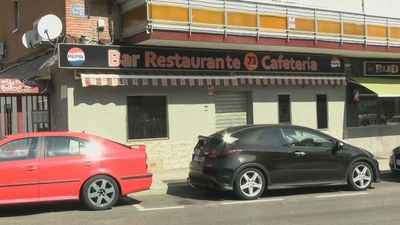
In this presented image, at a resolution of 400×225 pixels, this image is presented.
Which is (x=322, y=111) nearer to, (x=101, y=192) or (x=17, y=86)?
(x=17, y=86)

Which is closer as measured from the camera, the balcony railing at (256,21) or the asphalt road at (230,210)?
the asphalt road at (230,210)

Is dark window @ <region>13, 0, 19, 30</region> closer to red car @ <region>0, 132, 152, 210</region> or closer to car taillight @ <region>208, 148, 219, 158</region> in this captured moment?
red car @ <region>0, 132, 152, 210</region>

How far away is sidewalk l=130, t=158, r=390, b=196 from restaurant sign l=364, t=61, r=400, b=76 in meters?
4.61

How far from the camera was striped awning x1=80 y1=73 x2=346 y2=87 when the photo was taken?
14.1 m

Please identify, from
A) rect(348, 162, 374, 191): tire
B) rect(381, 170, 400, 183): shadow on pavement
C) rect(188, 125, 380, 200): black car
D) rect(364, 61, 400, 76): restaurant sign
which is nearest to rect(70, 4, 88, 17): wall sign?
rect(188, 125, 380, 200): black car

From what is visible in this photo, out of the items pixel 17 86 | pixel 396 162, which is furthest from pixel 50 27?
pixel 396 162

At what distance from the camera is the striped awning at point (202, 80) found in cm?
1408

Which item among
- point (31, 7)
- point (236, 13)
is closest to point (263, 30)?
point (236, 13)

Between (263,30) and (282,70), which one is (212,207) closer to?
(263,30)

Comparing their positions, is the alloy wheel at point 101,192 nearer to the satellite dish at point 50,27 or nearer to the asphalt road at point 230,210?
the asphalt road at point 230,210

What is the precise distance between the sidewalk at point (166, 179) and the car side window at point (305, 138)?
305 cm

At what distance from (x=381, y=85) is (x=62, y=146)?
13822 mm

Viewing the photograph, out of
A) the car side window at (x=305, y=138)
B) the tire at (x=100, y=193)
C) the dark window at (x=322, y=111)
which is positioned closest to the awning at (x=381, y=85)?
the dark window at (x=322, y=111)

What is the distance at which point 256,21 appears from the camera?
1540cm
